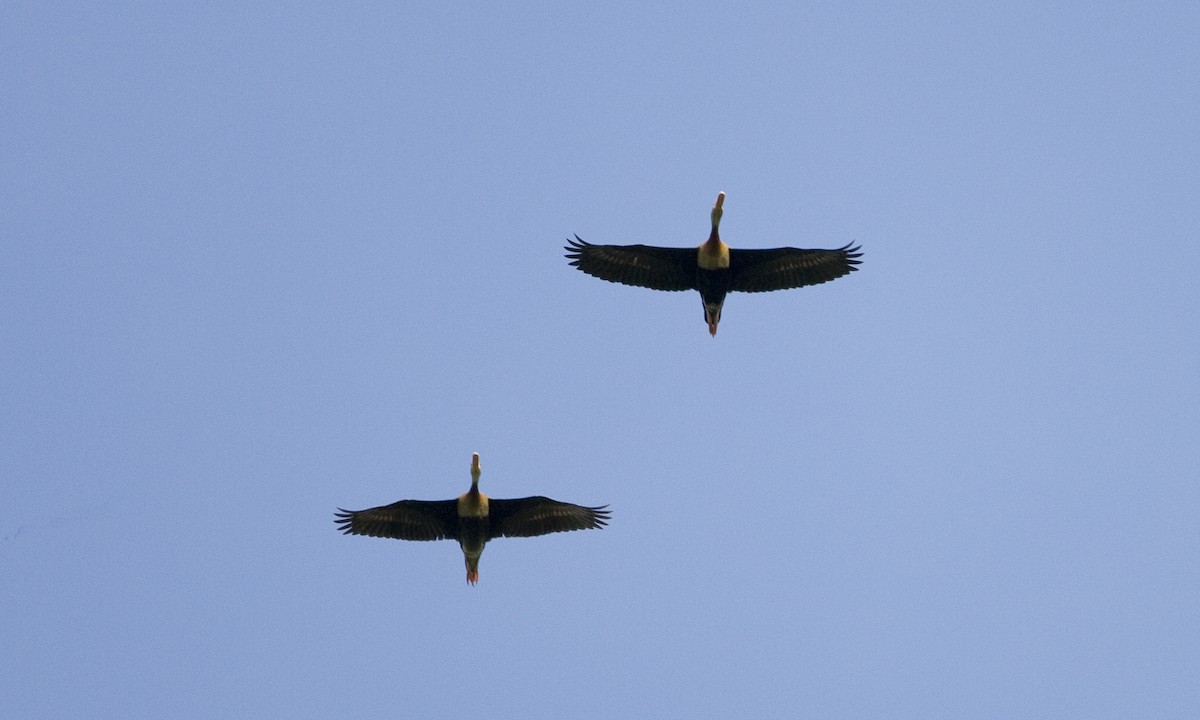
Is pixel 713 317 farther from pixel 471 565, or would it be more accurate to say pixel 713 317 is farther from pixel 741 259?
pixel 471 565

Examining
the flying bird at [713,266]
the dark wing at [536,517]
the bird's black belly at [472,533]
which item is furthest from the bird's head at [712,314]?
the bird's black belly at [472,533]

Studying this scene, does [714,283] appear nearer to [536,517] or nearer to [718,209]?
[718,209]

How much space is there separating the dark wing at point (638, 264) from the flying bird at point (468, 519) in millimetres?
3488

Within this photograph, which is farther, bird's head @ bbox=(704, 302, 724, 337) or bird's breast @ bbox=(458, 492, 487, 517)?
bird's head @ bbox=(704, 302, 724, 337)

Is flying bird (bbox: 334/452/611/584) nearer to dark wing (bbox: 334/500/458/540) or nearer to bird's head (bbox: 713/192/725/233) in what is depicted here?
dark wing (bbox: 334/500/458/540)

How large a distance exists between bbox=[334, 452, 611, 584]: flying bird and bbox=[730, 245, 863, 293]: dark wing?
163 inches

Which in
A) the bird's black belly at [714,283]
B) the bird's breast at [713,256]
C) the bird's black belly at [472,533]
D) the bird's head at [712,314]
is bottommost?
the bird's black belly at [472,533]

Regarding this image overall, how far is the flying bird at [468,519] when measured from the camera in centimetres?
1631

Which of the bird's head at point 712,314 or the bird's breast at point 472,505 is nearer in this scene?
the bird's breast at point 472,505

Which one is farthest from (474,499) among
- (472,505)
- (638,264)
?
(638,264)

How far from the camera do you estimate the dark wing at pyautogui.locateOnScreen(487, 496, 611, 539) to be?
16.5m

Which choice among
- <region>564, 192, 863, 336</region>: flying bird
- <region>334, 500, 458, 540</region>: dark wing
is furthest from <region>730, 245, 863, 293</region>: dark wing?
<region>334, 500, 458, 540</region>: dark wing

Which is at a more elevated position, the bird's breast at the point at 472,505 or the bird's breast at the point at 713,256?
the bird's breast at the point at 713,256

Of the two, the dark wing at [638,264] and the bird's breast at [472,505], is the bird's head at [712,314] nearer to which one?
the dark wing at [638,264]
